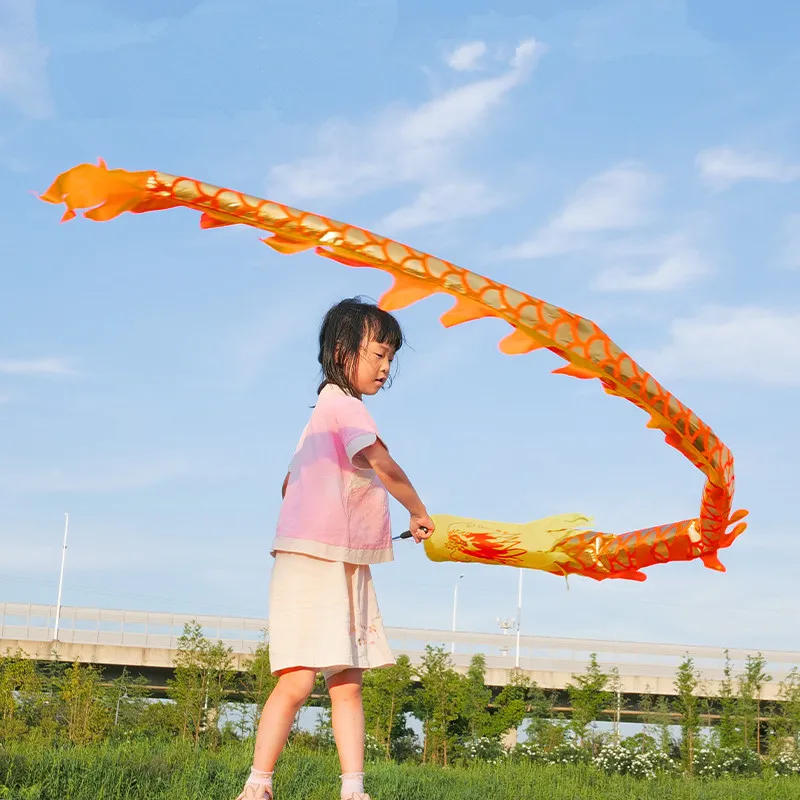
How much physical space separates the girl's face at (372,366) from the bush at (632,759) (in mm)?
11148

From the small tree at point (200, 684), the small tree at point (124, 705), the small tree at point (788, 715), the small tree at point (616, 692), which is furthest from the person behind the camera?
the small tree at point (616, 692)

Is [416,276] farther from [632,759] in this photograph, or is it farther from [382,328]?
[632,759]

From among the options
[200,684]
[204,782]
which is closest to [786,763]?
[200,684]

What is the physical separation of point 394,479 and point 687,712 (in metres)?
15.8

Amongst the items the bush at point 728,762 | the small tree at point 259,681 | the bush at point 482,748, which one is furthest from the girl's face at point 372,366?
the bush at point 482,748

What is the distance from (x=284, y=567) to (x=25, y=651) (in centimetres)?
1904

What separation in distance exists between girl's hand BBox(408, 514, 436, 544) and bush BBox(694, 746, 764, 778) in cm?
1284

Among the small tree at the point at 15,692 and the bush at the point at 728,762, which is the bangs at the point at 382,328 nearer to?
the small tree at the point at 15,692

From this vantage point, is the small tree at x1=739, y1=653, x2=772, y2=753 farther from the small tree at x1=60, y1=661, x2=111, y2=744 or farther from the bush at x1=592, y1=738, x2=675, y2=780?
the small tree at x1=60, y1=661, x2=111, y2=744

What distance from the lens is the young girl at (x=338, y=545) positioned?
4039mm

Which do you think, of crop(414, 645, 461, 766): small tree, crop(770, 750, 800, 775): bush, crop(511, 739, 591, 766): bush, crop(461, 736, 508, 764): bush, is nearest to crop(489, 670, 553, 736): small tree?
crop(461, 736, 508, 764): bush

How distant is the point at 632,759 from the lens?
15.2m

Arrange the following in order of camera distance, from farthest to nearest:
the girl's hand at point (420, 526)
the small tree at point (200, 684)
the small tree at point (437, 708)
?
the small tree at point (437, 708)
the small tree at point (200, 684)
the girl's hand at point (420, 526)

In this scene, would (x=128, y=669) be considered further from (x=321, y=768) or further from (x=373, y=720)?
(x=321, y=768)
